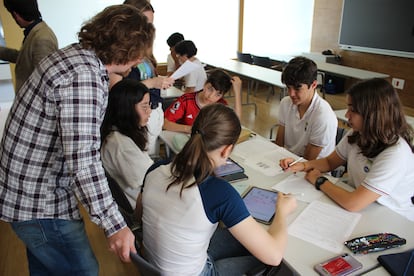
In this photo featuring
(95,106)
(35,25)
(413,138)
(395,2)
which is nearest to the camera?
(95,106)

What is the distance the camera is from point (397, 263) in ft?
3.44

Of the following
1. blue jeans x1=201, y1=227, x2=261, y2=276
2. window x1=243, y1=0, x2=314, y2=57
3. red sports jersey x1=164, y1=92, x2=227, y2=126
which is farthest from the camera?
window x1=243, y1=0, x2=314, y2=57

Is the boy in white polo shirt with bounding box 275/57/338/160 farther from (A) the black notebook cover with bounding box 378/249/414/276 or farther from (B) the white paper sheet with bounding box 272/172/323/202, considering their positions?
(A) the black notebook cover with bounding box 378/249/414/276

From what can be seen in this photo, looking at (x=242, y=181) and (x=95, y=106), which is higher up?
(x=95, y=106)

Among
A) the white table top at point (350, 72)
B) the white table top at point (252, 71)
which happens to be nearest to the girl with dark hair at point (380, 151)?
the white table top at point (252, 71)

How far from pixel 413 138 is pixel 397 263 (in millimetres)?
669

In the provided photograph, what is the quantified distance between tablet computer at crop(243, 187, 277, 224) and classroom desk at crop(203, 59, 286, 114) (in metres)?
2.89

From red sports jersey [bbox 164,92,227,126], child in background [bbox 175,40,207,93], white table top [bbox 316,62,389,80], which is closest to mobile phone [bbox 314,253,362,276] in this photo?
red sports jersey [bbox 164,92,227,126]

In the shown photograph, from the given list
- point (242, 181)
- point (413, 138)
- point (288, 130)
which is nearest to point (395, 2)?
point (288, 130)

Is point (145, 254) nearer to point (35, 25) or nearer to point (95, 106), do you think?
point (95, 106)

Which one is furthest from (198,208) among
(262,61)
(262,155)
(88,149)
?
(262,61)

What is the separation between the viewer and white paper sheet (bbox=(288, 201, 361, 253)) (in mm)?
1186

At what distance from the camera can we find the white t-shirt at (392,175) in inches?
53.0

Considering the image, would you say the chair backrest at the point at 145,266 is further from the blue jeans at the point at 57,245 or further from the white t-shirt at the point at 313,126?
the white t-shirt at the point at 313,126
